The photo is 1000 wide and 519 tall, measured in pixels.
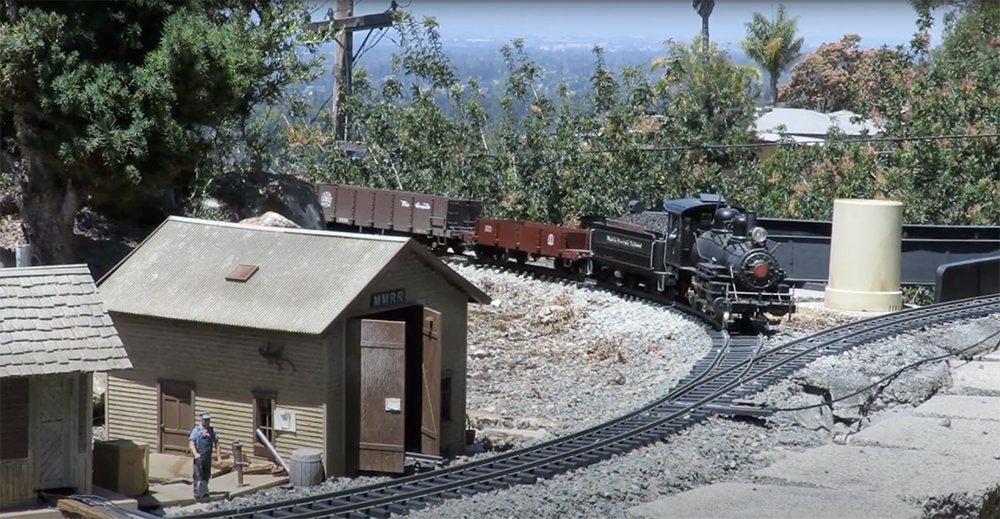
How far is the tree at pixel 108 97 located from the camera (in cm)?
2622

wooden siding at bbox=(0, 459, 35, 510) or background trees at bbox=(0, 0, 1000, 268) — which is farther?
background trees at bbox=(0, 0, 1000, 268)

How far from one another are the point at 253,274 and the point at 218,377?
176 centimetres

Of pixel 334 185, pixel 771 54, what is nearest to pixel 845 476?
pixel 334 185

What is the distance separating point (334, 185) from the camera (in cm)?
4472

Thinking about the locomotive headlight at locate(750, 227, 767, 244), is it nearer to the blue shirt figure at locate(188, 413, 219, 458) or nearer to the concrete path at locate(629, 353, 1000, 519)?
the concrete path at locate(629, 353, 1000, 519)

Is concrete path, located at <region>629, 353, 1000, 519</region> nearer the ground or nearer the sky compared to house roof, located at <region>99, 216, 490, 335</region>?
nearer the ground

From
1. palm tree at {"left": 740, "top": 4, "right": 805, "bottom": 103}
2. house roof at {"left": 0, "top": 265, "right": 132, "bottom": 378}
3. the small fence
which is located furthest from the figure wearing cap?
palm tree at {"left": 740, "top": 4, "right": 805, "bottom": 103}

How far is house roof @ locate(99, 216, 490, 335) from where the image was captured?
19297 millimetres

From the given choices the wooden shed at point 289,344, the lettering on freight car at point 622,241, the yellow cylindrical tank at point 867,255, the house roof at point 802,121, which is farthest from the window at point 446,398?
the house roof at point 802,121

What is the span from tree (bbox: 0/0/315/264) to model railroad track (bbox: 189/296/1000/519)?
1234cm

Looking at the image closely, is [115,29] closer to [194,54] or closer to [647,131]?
[194,54]

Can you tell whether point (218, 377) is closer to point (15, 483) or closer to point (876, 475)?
point (15, 483)

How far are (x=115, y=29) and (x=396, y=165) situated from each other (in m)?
21.9

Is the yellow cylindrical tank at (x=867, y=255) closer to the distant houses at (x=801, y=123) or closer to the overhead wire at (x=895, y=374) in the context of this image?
the overhead wire at (x=895, y=374)
